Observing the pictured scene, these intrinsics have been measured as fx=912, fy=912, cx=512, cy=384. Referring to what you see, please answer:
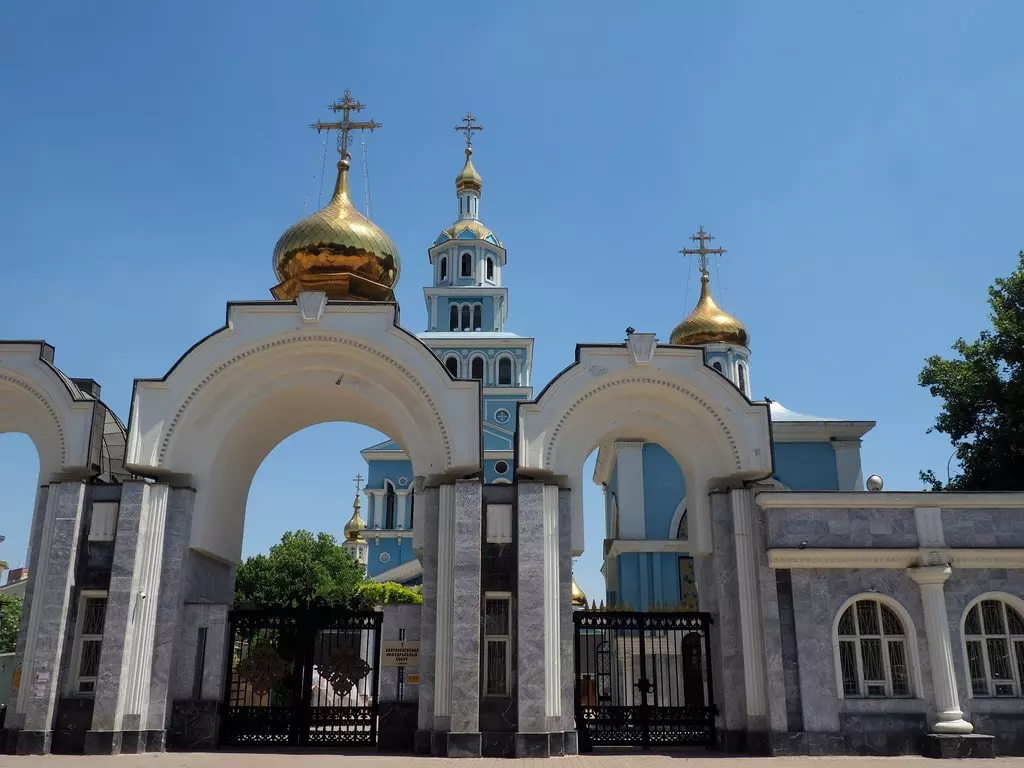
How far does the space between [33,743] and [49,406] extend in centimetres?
516

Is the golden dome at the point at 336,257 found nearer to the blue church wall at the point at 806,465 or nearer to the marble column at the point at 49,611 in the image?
the marble column at the point at 49,611

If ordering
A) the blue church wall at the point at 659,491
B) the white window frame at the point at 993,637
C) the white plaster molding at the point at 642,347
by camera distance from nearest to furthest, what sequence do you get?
1. the white window frame at the point at 993,637
2. the white plaster molding at the point at 642,347
3. the blue church wall at the point at 659,491

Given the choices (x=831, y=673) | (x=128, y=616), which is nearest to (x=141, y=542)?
(x=128, y=616)

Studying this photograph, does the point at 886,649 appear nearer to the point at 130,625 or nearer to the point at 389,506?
the point at 130,625

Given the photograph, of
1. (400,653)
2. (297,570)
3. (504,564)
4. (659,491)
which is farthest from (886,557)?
(297,570)

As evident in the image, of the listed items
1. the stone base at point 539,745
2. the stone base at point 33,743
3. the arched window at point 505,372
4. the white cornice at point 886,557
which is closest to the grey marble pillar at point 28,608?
the stone base at point 33,743

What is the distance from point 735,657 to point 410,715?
509cm

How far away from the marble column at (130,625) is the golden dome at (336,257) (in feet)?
16.8

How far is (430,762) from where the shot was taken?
12.4m

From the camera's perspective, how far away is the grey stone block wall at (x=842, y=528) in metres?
14.1

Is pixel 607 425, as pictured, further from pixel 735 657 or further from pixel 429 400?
pixel 735 657

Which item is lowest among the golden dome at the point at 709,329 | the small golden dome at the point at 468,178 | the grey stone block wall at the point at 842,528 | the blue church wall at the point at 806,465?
the grey stone block wall at the point at 842,528

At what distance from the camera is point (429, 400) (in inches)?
583

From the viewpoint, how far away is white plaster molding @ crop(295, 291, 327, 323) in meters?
15.1
